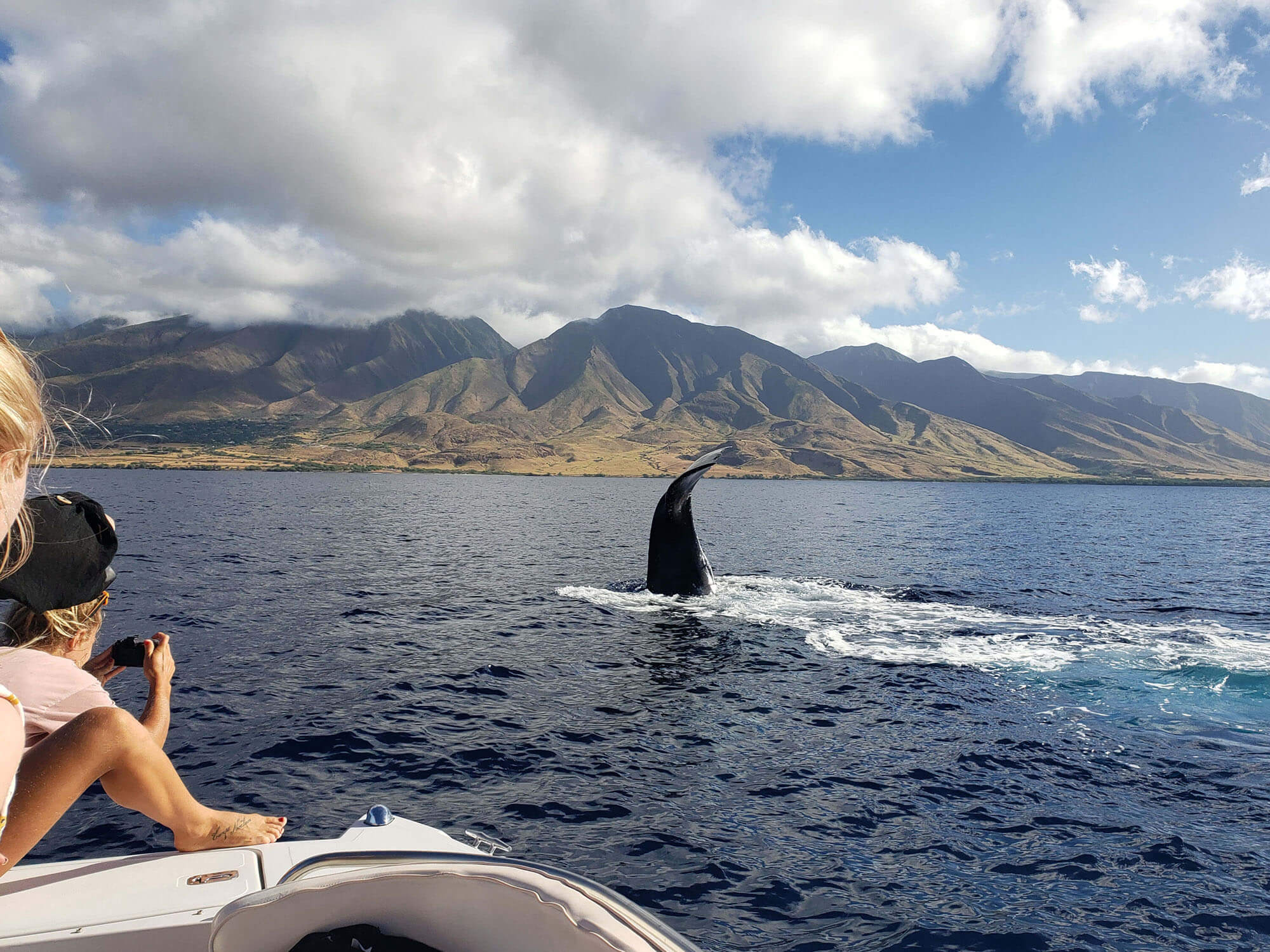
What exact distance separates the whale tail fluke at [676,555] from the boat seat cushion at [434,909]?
793 inches

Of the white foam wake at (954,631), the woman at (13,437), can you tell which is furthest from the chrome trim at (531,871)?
the white foam wake at (954,631)

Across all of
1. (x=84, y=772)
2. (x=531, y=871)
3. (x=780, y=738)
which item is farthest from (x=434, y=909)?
(x=780, y=738)

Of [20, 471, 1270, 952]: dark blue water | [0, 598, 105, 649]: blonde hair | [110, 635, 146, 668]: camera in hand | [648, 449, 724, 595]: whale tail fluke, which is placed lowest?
[20, 471, 1270, 952]: dark blue water

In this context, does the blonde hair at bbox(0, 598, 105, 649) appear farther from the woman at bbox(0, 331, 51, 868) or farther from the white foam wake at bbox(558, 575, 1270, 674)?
the white foam wake at bbox(558, 575, 1270, 674)

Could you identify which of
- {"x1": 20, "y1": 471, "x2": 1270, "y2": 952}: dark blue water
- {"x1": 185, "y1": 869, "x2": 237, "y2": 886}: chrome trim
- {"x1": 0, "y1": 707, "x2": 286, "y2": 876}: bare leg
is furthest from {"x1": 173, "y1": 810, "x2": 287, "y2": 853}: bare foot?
{"x1": 20, "y1": 471, "x2": 1270, "y2": 952}: dark blue water

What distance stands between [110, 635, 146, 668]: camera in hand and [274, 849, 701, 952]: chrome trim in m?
2.50

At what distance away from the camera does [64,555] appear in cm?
473

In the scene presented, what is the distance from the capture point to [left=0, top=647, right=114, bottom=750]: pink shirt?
4.63m

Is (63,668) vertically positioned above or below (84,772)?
above

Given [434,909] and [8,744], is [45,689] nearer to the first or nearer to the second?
[8,744]

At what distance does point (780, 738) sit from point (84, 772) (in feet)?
36.6

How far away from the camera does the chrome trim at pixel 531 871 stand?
10.8 feet

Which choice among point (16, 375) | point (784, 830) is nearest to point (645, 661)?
point (784, 830)

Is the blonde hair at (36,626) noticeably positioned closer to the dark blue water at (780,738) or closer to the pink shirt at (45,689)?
the pink shirt at (45,689)
